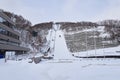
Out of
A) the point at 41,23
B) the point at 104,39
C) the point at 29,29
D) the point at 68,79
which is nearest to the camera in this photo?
the point at 68,79

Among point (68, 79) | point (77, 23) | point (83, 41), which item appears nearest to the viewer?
point (68, 79)

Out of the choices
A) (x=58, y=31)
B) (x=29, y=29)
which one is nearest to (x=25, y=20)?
(x=29, y=29)

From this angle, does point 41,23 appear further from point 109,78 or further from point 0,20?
point 109,78

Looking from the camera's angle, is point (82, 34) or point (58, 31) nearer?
point (58, 31)

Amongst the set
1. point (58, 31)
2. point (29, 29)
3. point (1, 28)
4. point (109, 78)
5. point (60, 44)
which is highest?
point (29, 29)

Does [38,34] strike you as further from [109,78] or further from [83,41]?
[109,78]

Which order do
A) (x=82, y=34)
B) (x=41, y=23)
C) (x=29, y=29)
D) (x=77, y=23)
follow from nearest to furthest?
(x=82, y=34), (x=77, y=23), (x=29, y=29), (x=41, y=23)

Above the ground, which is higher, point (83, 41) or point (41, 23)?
point (41, 23)

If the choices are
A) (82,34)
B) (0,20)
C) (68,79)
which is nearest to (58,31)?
(68,79)

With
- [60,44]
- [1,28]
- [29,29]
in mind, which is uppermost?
[29,29]
